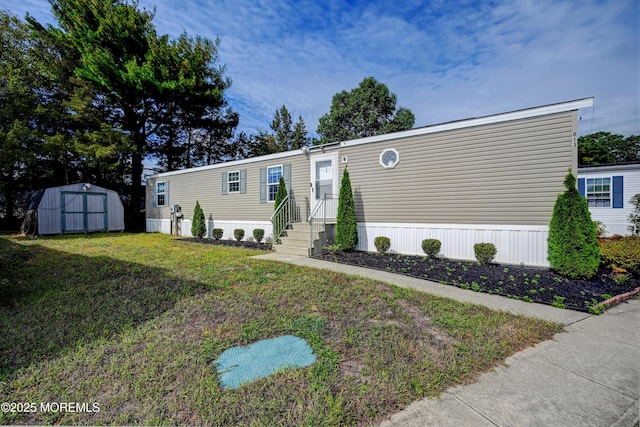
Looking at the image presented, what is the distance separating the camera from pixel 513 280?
189 inches

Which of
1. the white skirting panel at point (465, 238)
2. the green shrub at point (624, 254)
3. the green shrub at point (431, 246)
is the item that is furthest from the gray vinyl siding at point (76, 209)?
the green shrub at point (624, 254)

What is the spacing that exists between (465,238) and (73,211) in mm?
16705

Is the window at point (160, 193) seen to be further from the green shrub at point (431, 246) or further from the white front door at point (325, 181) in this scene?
the green shrub at point (431, 246)

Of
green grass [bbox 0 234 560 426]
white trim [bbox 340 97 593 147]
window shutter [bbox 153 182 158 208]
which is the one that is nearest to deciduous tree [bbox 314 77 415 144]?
window shutter [bbox 153 182 158 208]

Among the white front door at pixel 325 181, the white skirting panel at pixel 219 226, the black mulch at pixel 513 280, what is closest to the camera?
the black mulch at pixel 513 280

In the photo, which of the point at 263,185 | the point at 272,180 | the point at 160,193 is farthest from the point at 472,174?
the point at 160,193

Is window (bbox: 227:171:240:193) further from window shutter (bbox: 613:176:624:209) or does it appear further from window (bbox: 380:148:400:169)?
window shutter (bbox: 613:176:624:209)

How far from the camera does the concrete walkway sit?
1660 mm

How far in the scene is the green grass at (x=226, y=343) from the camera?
5.69ft

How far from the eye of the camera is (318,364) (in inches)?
86.0

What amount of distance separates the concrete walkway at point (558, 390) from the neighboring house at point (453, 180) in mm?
3294

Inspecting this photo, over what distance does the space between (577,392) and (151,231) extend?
16930mm

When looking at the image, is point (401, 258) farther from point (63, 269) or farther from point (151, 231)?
point (151, 231)

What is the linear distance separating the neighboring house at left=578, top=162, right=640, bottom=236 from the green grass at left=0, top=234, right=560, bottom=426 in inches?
444
